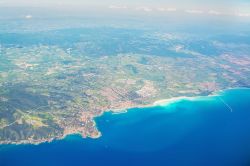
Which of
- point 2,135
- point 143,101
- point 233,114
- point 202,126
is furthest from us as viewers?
point 143,101

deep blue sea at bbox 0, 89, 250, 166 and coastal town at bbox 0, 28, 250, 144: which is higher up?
coastal town at bbox 0, 28, 250, 144

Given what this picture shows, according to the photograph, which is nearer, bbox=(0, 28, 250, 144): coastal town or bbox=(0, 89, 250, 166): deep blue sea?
bbox=(0, 89, 250, 166): deep blue sea

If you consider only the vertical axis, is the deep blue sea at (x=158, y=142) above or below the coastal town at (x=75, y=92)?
below

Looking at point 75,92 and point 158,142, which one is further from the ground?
point 75,92

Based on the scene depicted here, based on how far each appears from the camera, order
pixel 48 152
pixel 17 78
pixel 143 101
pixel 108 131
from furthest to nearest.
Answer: pixel 17 78, pixel 143 101, pixel 108 131, pixel 48 152

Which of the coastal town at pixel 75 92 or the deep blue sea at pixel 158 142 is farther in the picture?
the coastal town at pixel 75 92

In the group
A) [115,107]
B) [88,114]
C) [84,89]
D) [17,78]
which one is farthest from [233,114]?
[17,78]

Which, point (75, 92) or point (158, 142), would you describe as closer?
point (158, 142)

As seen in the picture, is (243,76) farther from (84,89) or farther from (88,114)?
(88,114)
